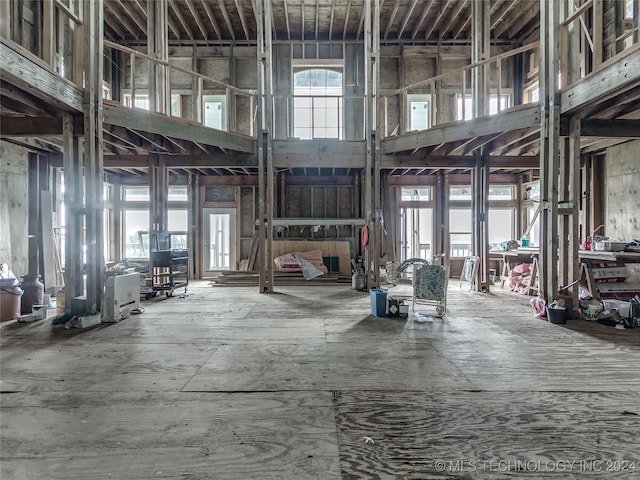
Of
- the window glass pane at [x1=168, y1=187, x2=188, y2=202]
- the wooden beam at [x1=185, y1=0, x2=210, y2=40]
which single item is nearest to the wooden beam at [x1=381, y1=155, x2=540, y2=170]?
the wooden beam at [x1=185, y1=0, x2=210, y2=40]

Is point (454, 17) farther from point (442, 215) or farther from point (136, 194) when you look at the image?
point (136, 194)

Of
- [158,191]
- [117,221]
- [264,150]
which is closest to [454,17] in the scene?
[264,150]

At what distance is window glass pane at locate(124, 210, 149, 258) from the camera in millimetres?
10695

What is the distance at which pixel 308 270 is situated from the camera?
8922 mm

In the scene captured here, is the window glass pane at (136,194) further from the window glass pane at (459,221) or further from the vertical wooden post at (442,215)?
the window glass pane at (459,221)

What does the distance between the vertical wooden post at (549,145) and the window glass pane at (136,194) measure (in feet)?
33.8

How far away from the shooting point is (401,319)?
504 cm

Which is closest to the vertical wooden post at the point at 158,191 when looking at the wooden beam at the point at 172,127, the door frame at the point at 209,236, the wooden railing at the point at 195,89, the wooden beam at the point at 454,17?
the wooden railing at the point at 195,89

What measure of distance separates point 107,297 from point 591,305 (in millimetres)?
6920

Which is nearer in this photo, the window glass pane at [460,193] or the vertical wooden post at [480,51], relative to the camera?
the vertical wooden post at [480,51]

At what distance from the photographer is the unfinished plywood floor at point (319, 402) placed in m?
1.84

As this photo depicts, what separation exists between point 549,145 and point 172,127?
6220mm

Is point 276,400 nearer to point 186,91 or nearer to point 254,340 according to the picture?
point 254,340

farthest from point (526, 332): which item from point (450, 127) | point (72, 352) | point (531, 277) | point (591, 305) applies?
point (72, 352)
